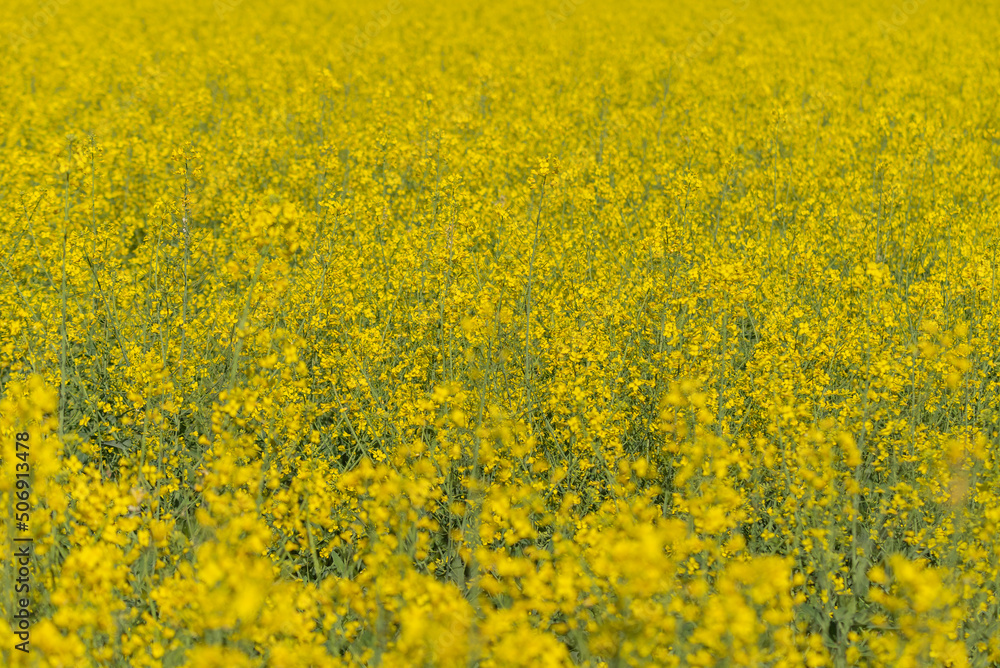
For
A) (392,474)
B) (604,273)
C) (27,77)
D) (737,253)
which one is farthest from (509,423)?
(27,77)

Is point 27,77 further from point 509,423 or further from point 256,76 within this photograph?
point 509,423

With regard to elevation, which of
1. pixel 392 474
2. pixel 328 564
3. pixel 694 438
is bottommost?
pixel 328 564

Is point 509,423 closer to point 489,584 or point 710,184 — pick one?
point 489,584

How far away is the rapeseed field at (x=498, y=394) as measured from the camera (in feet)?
9.14

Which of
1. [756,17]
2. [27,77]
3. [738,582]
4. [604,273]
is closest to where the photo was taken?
[738,582]

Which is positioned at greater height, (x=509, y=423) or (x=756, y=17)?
(x=756, y=17)

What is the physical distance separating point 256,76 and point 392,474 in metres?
9.59

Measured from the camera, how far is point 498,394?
4.57 metres

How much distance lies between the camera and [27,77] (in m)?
11.1

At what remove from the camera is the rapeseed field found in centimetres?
279

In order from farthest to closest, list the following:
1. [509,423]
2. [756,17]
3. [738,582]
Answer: [756,17]
[509,423]
[738,582]

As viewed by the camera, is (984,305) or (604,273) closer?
(984,305)

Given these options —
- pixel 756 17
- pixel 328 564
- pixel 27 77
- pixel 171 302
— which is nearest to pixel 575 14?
pixel 756 17

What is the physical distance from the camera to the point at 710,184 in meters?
7.35
